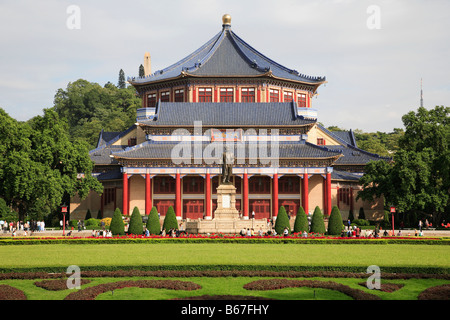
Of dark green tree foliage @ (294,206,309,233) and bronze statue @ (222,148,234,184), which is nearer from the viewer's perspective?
dark green tree foliage @ (294,206,309,233)

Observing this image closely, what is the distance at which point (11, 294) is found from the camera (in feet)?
67.4

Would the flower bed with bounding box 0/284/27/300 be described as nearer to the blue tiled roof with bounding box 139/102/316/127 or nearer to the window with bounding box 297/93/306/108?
the blue tiled roof with bounding box 139/102/316/127

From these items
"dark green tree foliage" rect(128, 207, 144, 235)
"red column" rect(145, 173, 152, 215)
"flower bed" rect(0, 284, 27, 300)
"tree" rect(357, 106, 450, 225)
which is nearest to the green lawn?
"flower bed" rect(0, 284, 27, 300)

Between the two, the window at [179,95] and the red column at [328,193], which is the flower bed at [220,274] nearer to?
the red column at [328,193]

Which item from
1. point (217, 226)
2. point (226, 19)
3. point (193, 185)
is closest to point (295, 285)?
point (217, 226)

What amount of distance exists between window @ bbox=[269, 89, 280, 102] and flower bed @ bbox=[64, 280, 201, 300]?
61580 mm

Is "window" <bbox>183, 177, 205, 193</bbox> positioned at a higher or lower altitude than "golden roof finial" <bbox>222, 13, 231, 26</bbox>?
lower

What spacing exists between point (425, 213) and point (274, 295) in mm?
45663

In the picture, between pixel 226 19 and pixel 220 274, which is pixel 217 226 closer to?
pixel 220 274

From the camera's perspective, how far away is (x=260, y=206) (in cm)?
7025

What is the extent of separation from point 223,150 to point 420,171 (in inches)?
868

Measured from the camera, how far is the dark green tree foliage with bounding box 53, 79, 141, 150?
12462 centimetres
